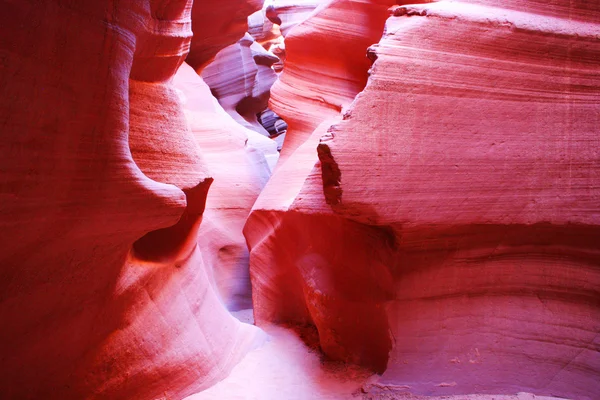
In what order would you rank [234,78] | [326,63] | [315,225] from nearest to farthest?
1. [315,225]
2. [326,63]
3. [234,78]

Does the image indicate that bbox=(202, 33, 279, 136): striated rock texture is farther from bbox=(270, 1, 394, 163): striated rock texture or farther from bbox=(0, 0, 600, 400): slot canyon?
bbox=(0, 0, 600, 400): slot canyon

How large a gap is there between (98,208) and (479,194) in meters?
2.11

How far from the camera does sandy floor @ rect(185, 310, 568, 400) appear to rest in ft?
10.00

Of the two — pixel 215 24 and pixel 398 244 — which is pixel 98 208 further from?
pixel 215 24

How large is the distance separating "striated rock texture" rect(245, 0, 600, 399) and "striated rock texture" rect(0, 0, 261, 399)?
3.44 ft

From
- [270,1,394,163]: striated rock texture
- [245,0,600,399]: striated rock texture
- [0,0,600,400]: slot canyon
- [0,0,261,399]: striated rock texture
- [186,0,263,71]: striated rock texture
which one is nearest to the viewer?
[0,0,261,399]: striated rock texture

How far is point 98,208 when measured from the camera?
210 centimetres

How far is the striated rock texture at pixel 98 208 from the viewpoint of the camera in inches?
69.6

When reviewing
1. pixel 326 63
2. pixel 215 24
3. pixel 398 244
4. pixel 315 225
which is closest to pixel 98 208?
pixel 398 244

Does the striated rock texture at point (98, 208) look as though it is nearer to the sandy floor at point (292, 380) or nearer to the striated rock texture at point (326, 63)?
the sandy floor at point (292, 380)

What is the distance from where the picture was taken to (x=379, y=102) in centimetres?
287

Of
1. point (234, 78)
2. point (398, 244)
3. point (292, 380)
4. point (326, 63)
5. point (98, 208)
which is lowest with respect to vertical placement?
point (234, 78)

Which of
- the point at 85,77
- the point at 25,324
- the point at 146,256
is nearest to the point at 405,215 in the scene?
the point at 146,256

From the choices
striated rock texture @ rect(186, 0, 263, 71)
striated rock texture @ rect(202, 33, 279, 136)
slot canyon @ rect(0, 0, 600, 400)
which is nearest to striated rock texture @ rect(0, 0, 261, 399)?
slot canyon @ rect(0, 0, 600, 400)
